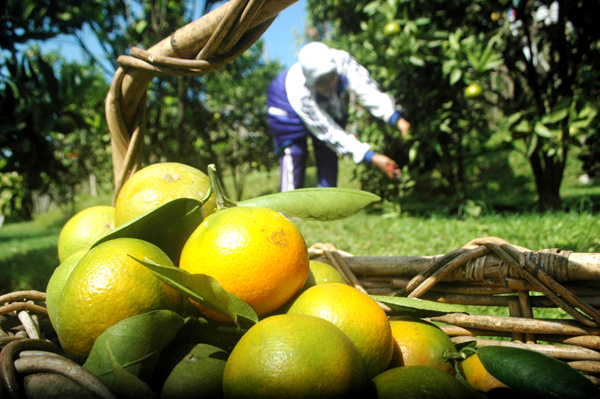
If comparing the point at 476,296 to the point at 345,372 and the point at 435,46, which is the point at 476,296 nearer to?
the point at 345,372

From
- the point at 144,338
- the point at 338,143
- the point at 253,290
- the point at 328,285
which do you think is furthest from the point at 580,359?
the point at 338,143

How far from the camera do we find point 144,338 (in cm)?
75

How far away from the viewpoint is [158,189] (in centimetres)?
106

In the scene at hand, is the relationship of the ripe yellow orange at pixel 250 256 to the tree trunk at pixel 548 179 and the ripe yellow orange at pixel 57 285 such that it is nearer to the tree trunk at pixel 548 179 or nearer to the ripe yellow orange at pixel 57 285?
the ripe yellow orange at pixel 57 285

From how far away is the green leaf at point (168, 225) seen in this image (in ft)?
3.14

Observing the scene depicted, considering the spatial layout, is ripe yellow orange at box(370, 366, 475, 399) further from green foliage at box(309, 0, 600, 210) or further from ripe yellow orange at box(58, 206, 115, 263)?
green foliage at box(309, 0, 600, 210)

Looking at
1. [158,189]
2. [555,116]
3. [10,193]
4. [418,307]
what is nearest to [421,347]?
[418,307]

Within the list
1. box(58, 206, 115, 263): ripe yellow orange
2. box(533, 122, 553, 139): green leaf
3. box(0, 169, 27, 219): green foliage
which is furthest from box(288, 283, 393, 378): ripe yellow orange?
box(0, 169, 27, 219): green foliage

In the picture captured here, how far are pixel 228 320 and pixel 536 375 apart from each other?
61 centimetres

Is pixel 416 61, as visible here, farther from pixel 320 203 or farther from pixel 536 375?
pixel 536 375

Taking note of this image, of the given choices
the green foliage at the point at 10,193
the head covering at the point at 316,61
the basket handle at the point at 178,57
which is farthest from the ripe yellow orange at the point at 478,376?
the green foliage at the point at 10,193

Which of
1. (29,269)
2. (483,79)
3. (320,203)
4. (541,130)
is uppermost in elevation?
(483,79)

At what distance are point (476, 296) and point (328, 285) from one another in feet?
1.66

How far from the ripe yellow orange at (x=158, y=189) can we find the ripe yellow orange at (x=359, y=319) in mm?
413
